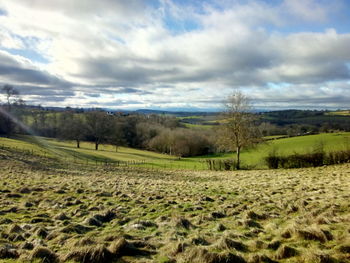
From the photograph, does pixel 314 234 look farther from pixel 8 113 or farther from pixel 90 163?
pixel 8 113

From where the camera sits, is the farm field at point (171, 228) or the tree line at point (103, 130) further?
the tree line at point (103, 130)

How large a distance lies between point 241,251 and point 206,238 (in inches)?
42.4

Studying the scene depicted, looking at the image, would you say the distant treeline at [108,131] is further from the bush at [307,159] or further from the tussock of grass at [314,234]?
the tussock of grass at [314,234]

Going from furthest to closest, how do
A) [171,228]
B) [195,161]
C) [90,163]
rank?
1. [195,161]
2. [90,163]
3. [171,228]

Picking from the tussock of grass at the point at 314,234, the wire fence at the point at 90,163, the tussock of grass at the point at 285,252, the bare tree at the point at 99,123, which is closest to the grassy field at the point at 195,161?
the wire fence at the point at 90,163

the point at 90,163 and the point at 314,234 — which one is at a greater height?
the point at 314,234

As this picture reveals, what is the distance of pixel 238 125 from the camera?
3195 cm

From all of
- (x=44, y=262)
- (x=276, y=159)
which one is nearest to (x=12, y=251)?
(x=44, y=262)

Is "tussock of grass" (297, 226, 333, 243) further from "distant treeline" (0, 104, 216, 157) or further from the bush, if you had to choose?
"distant treeline" (0, 104, 216, 157)

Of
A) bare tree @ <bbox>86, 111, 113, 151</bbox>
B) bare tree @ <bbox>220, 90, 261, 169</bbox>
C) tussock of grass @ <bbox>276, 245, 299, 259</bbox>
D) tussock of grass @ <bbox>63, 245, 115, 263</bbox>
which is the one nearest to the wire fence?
bare tree @ <bbox>220, 90, 261, 169</bbox>

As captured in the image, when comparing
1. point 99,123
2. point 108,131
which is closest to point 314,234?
point 99,123

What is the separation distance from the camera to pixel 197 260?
179 inches

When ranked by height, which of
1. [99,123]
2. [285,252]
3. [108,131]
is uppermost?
[99,123]

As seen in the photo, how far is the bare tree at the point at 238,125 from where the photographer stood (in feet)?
105
